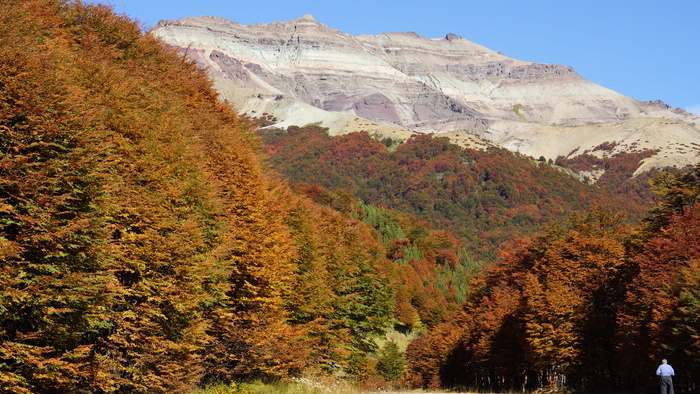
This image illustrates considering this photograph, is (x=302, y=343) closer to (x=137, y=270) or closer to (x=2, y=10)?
(x=137, y=270)

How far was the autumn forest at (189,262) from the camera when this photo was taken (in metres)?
15.6

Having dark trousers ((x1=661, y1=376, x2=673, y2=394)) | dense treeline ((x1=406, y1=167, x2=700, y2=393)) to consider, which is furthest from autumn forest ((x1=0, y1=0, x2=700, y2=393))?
dark trousers ((x1=661, y1=376, x2=673, y2=394))

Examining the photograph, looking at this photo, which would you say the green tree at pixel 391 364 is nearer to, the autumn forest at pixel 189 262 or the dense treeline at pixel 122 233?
the autumn forest at pixel 189 262

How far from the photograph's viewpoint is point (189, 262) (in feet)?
75.9

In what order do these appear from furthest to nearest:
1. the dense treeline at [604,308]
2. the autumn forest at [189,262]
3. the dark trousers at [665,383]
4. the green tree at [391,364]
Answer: the green tree at [391,364]
the dense treeline at [604,308]
the dark trousers at [665,383]
the autumn forest at [189,262]

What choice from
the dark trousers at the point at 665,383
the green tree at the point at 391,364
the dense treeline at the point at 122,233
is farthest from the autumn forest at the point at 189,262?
the green tree at the point at 391,364

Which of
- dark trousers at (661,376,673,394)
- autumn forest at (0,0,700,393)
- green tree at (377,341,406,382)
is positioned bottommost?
green tree at (377,341,406,382)

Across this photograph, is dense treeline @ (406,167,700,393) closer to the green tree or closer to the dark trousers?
the dark trousers

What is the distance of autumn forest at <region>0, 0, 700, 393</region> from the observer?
Answer: 615 inches

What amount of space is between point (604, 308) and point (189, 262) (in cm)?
3949

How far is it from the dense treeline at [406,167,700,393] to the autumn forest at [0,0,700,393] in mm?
202

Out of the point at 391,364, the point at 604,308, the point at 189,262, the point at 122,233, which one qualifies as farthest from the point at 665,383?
the point at 391,364

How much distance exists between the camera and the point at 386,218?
19488 centimetres

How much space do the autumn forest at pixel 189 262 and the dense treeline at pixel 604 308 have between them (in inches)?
8.0
